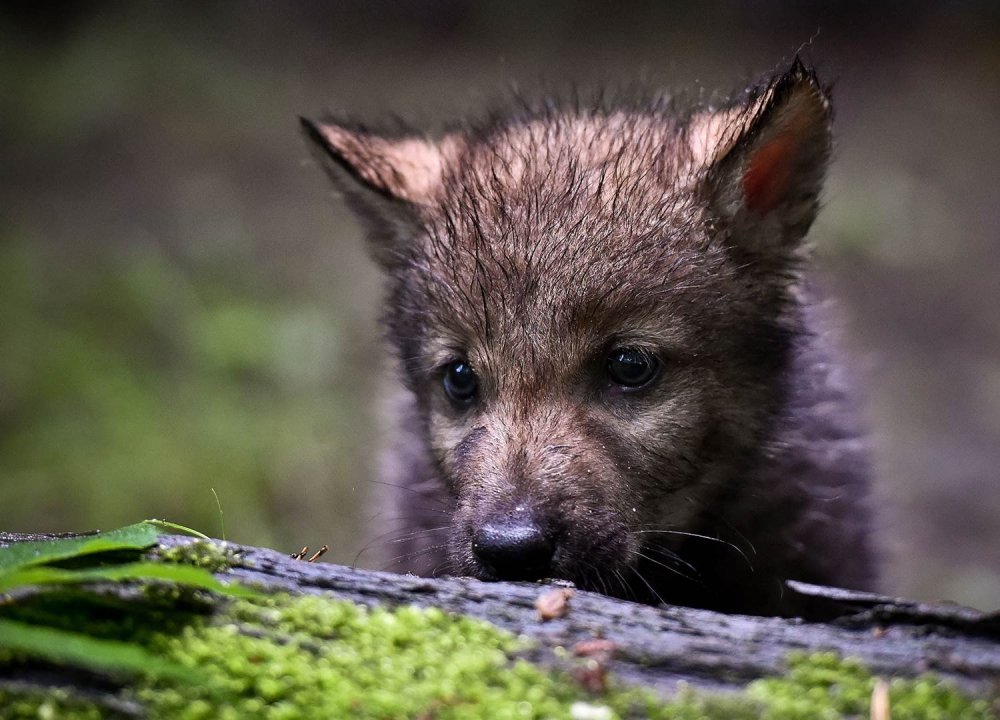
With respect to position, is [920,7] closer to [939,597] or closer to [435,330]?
[939,597]

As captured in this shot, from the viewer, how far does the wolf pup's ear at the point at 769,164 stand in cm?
298

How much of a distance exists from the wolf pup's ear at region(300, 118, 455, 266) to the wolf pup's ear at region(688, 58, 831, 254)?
98 centimetres

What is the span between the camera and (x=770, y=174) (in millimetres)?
3193

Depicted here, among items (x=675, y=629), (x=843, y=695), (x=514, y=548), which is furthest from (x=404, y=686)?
(x=514, y=548)

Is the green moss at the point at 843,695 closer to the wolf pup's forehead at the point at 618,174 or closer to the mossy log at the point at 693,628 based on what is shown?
the mossy log at the point at 693,628

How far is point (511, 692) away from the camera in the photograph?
169 centimetres

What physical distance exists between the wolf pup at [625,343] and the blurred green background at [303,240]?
53 centimetres

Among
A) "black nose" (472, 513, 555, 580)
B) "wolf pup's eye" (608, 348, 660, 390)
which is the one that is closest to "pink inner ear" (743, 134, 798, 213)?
"wolf pup's eye" (608, 348, 660, 390)

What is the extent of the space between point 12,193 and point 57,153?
0.59m

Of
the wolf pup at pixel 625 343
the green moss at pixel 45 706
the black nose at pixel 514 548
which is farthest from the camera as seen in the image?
the wolf pup at pixel 625 343

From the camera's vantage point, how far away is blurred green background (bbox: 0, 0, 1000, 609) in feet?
18.4

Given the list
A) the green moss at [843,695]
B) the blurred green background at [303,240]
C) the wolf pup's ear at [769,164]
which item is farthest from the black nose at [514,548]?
the blurred green background at [303,240]

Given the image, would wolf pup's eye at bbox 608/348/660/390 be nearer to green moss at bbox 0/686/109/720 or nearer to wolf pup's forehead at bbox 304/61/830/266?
wolf pup's forehead at bbox 304/61/830/266

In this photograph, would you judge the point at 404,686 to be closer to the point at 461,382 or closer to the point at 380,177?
the point at 461,382
